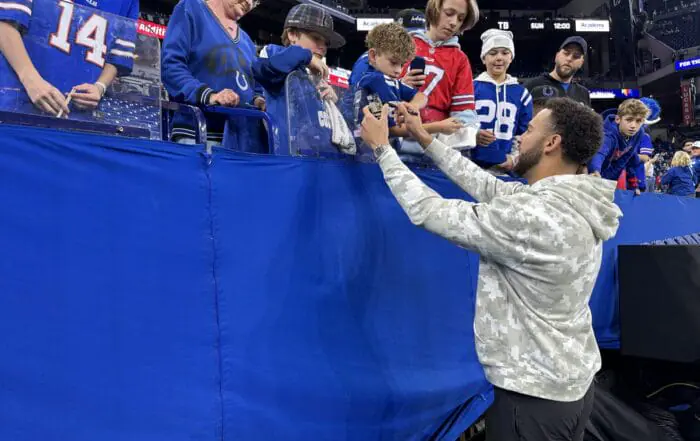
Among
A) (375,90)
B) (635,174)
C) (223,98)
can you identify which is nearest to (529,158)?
(375,90)

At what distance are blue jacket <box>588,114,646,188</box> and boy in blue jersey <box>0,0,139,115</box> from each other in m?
4.20

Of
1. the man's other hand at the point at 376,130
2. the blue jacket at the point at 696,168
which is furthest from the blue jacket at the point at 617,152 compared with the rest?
the blue jacket at the point at 696,168

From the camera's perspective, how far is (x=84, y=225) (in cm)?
149

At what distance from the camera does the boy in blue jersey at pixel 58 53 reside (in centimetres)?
152

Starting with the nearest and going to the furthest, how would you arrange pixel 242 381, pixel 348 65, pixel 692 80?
pixel 242 381
pixel 692 80
pixel 348 65

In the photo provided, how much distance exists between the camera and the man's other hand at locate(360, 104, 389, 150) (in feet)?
6.38

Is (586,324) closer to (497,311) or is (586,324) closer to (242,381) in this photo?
(497,311)

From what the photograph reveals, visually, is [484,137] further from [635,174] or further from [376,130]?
[635,174]

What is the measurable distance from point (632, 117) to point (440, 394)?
140 inches

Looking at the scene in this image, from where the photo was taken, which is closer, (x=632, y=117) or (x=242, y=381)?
(x=242, y=381)

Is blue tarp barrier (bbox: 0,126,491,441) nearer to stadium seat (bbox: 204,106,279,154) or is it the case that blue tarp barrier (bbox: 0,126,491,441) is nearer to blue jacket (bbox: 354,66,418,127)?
blue jacket (bbox: 354,66,418,127)

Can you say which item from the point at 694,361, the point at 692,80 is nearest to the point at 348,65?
the point at 692,80

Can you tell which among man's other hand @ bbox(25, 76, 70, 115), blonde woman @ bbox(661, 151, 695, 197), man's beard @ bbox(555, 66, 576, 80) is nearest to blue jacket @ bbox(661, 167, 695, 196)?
blonde woman @ bbox(661, 151, 695, 197)

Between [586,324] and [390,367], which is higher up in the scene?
[586,324]
